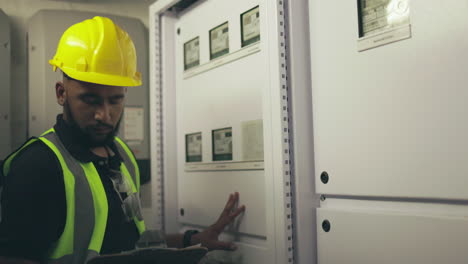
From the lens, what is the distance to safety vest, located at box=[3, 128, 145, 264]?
1.48 metres

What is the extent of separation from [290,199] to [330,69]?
1.70ft

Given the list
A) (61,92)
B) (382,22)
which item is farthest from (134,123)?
→ (382,22)

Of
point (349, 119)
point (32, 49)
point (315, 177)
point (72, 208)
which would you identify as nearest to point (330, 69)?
point (349, 119)

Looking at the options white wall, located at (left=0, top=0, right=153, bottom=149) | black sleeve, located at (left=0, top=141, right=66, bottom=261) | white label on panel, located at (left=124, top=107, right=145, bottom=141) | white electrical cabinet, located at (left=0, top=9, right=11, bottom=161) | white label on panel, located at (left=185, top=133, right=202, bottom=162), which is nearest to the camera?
black sleeve, located at (left=0, top=141, right=66, bottom=261)

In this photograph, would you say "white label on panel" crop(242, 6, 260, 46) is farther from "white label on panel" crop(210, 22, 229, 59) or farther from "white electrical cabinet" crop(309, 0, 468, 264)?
"white electrical cabinet" crop(309, 0, 468, 264)

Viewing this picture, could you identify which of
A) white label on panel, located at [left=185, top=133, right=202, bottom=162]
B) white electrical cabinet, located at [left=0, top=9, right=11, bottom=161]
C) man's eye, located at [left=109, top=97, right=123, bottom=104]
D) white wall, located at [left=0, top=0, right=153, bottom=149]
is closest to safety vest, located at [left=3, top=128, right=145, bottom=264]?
man's eye, located at [left=109, top=97, right=123, bottom=104]

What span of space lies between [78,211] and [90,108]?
0.39 meters

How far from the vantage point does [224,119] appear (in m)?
2.09

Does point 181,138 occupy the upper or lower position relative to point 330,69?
lower

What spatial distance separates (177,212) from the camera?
2.49 meters

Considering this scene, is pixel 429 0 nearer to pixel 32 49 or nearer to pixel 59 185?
pixel 59 185

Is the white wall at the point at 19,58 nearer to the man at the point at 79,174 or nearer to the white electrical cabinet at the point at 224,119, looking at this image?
the white electrical cabinet at the point at 224,119

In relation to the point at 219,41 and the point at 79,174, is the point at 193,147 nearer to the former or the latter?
the point at 219,41

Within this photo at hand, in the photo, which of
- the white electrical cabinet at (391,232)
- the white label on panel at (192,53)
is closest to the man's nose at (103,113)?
the white label on panel at (192,53)
